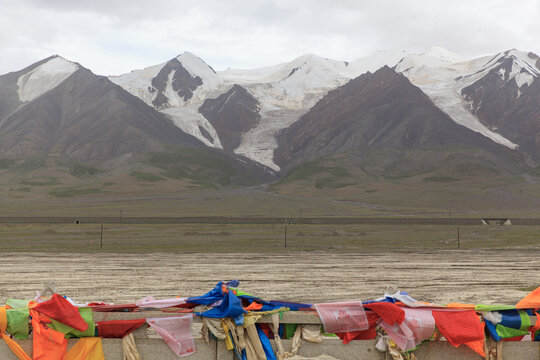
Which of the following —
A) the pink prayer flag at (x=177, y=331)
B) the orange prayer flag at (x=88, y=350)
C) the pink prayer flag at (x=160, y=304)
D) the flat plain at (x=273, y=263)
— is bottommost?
the flat plain at (x=273, y=263)

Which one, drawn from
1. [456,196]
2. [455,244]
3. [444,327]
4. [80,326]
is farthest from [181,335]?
[456,196]

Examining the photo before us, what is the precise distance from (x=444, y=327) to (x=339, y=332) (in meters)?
1.34

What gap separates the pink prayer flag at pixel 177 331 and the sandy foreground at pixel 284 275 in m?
11.9

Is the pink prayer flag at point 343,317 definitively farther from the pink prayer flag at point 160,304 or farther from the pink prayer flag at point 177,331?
the pink prayer flag at point 160,304

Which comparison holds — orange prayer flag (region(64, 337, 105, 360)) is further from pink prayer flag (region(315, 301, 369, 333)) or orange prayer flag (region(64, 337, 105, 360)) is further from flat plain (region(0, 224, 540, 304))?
flat plain (region(0, 224, 540, 304))

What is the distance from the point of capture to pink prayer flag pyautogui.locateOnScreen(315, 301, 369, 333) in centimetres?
725

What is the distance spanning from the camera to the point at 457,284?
22766 millimetres

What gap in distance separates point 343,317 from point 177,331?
2100 mm

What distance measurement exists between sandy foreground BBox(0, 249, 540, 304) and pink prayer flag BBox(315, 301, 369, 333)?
11.8 m

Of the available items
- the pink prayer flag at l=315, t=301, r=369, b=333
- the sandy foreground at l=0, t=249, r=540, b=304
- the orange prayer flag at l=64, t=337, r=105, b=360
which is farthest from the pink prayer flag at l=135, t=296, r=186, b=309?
the sandy foreground at l=0, t=249, r=540, b=304

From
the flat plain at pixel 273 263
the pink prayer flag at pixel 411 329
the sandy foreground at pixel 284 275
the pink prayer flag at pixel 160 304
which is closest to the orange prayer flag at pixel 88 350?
the pink prayer flag at pixel 160 304

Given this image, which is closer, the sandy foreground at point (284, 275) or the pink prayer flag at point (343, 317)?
the pink prayer flag at point (343, 317)

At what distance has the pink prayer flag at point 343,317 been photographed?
725cm

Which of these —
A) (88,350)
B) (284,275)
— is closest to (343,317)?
(88,350)
